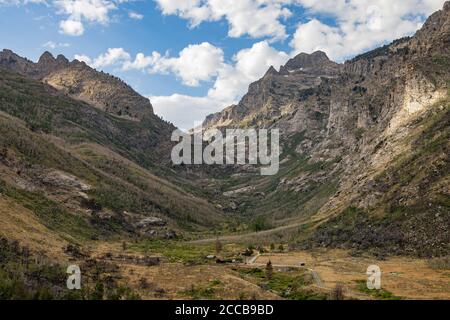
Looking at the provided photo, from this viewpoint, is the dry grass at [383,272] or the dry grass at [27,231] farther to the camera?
the dry grass at [27,231]

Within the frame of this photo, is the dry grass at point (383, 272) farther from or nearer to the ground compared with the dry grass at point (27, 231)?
nearer to the ground

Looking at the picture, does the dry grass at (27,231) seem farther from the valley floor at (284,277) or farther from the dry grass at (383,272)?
the dry grass at (383,272)

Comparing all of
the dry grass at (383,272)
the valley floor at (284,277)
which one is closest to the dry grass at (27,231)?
the valley floor at (284,277)

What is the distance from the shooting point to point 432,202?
127250 millimetres

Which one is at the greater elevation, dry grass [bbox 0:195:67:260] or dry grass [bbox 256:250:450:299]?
dry grass [bbox 0:195:67:260]

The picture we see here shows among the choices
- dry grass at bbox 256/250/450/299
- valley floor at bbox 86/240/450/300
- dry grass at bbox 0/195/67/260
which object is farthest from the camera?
dry grass at bbox 0/195/67/260

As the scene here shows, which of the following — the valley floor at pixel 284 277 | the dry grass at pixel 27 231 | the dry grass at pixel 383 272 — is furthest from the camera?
the dry grass at pixel 27 231

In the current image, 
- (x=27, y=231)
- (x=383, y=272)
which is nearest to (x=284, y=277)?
(x=383, y=272)

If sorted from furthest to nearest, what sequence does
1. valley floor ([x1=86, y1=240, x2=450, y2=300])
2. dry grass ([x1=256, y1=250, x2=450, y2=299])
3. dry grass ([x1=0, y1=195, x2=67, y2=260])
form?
dry grass ([x1=0, y1=195, x2=67, y2=260]) → dry grass ([x1=256, y1=250, x2=450, y2=299]) → valley floor ([x1=86, y1=240, x2=450, y2=300])

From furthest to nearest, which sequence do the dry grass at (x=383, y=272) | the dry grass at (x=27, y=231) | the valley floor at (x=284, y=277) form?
the dry grass at (x=27, y=231) < the dry grass at (x=383, y=272) < the valley floor at (x=284, y=277)

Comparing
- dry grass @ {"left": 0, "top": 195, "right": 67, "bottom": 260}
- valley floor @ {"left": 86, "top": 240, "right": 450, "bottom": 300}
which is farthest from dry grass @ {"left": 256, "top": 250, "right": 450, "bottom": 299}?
dry grass @ {"left": 0, "top": 195, "right": 67, "bottom": 260}

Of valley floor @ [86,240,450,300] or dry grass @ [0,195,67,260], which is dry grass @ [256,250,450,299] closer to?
valley floor @ [86,240,450,300]

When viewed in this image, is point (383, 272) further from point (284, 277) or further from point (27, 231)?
point (27, 231)

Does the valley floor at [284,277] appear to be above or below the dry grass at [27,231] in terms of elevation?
below
